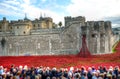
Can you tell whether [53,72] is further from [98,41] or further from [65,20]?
[65,20]

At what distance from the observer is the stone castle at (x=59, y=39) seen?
57.7 meters

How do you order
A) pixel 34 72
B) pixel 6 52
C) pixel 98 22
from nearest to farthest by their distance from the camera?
pixel 34 72, pixel 98 22, pixel 6 52

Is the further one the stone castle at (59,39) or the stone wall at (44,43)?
the stone wall at (44,43)

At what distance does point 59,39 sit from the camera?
64.1 metres

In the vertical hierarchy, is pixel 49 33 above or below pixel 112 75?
above

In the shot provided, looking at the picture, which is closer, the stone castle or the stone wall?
the stone castle

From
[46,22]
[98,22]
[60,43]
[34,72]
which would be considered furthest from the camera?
[46,22]

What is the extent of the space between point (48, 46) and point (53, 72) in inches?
1461

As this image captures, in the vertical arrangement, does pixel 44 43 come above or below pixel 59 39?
below

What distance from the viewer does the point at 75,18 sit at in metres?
65.0

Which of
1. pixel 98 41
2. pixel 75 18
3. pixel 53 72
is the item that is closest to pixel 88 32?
pixel 98 41

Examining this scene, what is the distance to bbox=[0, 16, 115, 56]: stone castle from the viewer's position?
57656 mm

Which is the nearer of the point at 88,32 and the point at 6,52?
the point at 88,32

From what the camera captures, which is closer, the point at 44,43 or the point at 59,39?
the point at 59,39
